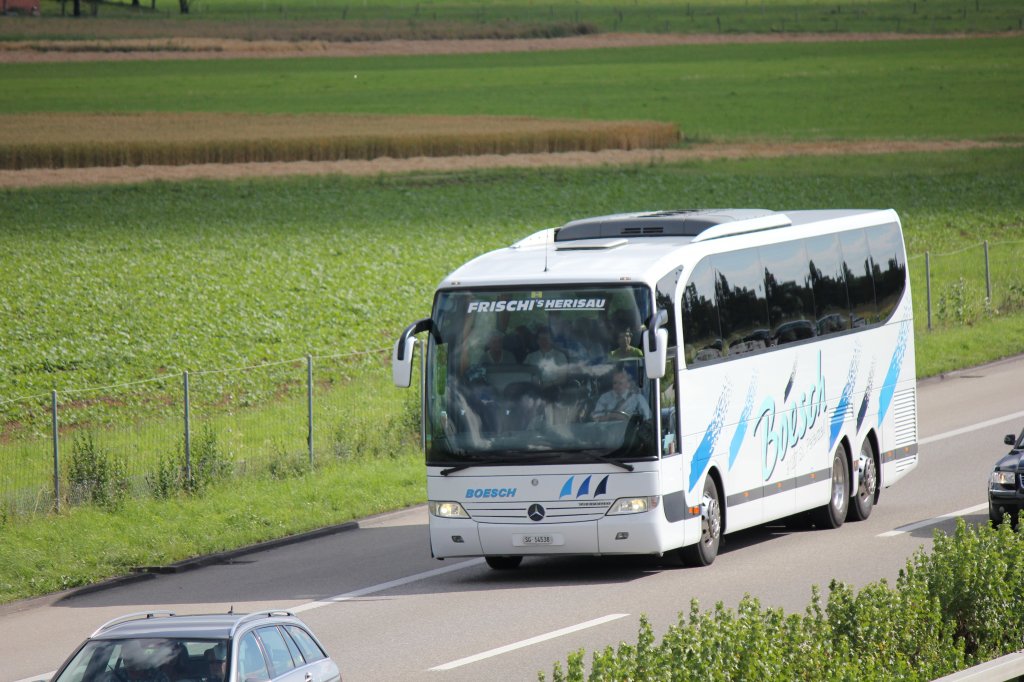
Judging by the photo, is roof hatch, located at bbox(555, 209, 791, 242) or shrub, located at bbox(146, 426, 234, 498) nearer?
roof hatch, located at bbox(555, 209, 791, 242)

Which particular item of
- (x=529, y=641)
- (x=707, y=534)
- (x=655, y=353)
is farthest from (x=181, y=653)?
(x=707, y=534)

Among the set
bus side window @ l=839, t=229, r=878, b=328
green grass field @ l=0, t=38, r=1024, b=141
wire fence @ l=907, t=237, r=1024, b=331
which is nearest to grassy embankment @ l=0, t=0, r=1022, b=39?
green grass field @ l=0, t=38, r=1024, b=141

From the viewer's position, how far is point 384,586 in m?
18.0

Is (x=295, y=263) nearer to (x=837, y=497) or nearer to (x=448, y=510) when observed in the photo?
(x=837, y=497)

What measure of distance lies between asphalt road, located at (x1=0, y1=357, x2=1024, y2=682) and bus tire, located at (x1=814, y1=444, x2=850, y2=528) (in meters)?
0.19

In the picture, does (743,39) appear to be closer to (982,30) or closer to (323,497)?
(982,30)

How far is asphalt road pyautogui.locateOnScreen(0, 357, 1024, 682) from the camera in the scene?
1459 centimetres

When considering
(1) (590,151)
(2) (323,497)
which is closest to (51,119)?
(1) (590,151)

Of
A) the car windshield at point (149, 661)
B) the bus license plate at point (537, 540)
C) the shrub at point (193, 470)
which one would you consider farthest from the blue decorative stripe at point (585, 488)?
the shrub at point (193, 470)

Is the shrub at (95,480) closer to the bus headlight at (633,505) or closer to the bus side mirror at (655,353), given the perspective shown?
the bus headlight at (633,505)

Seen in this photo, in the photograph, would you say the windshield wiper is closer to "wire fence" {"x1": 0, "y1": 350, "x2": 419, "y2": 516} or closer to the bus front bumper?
the bus front bumper

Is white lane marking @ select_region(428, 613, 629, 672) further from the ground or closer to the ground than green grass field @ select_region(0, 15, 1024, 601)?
closer to the ground

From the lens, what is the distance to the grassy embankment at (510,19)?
133 m

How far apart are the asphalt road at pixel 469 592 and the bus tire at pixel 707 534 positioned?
0.51ft
